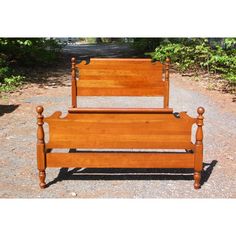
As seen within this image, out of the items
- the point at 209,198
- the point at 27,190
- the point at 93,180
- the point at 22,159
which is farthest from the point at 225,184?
the point at 22,159

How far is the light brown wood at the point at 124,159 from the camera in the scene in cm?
379

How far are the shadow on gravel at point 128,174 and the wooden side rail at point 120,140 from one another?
54 cm

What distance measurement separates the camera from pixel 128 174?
4410 mm

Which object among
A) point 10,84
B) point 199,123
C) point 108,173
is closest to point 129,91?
point 108,173

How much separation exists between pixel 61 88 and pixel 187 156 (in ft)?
23.7

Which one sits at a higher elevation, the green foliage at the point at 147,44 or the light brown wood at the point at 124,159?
the green foliage at the point at 147,44

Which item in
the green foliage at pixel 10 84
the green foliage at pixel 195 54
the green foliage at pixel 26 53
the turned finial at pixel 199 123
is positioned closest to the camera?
the turned finial at pixel 199 123

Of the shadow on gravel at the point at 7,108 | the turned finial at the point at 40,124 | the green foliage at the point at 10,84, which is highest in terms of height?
the turned finial at the point at 40,124

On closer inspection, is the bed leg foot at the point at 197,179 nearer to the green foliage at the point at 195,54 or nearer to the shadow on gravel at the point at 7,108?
A: the shadow on gravel at the point at 7,108

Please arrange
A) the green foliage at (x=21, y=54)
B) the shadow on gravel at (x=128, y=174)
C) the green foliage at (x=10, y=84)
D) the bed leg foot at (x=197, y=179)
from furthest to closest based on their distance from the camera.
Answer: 1. the green foliage at (x=21, y=54)
2. the green foliage at (x=10, y=84)
3. the shadow on gravel at (x=128, y=174)
4. the bed leg foot at (x=197, y=179)

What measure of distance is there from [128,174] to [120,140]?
2.62ft

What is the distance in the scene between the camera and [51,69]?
46.6 feet

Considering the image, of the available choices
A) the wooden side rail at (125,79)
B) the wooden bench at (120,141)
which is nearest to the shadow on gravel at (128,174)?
the wooden bench at (120,141)

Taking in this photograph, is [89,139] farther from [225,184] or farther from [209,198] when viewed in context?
[225,184]
